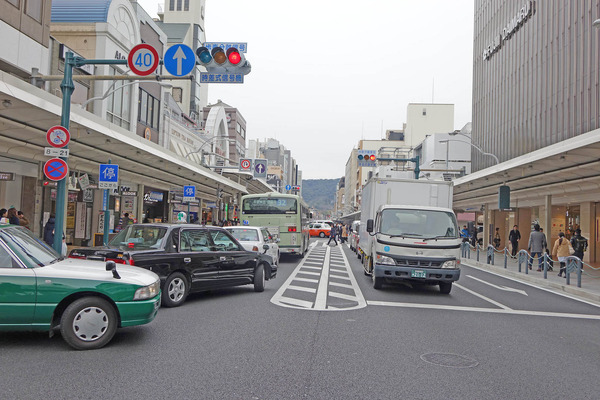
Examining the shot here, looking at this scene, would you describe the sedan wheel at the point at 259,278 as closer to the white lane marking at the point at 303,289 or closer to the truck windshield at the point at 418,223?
the white lane marking at the point at 303,289

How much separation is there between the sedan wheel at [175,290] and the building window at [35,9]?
656 inches

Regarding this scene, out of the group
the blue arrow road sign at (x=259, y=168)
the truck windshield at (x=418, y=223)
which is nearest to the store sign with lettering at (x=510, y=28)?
the blue arrow road sign at (x=259, y=168)

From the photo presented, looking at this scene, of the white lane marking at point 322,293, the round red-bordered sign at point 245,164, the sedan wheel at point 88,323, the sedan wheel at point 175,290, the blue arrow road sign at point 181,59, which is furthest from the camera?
the round red-bordered sign at point 245,164

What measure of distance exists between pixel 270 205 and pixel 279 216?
0.71m

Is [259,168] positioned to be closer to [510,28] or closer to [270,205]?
[510,28]

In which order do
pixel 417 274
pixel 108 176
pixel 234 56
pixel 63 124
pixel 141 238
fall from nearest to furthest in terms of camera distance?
1. pixel 141 238
2. pixel 234 56
3. pixel 417 274
4. pixel 63 124
5. pixel 108 176

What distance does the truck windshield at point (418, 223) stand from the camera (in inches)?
477

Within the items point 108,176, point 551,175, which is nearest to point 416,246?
point 108,176

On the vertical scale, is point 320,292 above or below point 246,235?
below

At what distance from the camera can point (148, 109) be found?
36.2 meters

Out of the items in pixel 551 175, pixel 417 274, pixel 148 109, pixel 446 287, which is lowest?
pixel 446 287

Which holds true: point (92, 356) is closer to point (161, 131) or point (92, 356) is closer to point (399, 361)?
point (399, 361)

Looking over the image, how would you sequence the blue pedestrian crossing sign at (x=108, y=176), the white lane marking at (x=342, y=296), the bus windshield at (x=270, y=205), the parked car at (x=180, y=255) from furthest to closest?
1. the bus windshield at (x=270, y=205)
2. the blue pedestrian crossing sign at (x=108, y=176)
3. the white lane marking at (x=342, y=296)
4. the parked car at (x=180, y=255)

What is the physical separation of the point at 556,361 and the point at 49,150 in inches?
412
